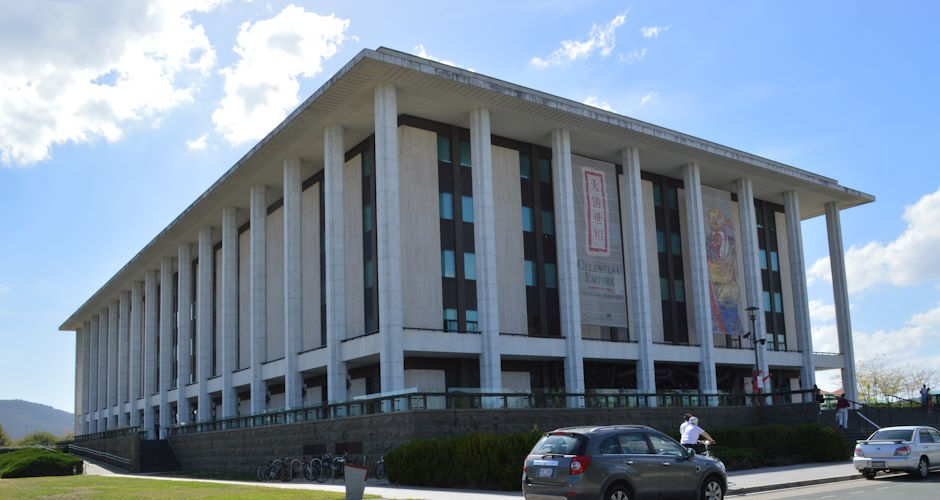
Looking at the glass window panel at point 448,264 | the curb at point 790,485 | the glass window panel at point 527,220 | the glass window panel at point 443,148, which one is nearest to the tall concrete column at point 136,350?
the glass window panel at point 448,264

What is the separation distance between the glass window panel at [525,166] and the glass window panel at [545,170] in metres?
0.80

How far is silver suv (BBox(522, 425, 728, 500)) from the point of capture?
15758 mm

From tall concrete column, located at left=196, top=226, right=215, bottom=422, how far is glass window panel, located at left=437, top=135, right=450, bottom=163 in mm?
25233

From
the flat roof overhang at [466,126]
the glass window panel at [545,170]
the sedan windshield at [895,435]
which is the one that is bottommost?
the sedan windshield at [895,435]

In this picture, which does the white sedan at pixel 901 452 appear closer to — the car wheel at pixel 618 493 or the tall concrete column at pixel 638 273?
Answer: the car wheel at pixel 618 493

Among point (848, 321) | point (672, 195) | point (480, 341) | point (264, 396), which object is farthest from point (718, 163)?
point (264, 396)

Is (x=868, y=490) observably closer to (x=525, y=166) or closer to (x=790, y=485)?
(x=790, y=485)

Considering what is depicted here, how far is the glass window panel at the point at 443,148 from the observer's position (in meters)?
44.6

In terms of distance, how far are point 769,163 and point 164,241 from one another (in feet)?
148

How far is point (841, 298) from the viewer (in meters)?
60.1

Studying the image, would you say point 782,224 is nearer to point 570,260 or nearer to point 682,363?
point 682,363

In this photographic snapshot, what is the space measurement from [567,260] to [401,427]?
16.2 m

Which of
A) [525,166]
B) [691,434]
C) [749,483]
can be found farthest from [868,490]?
[525,166]

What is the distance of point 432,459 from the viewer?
26750 millimetres
